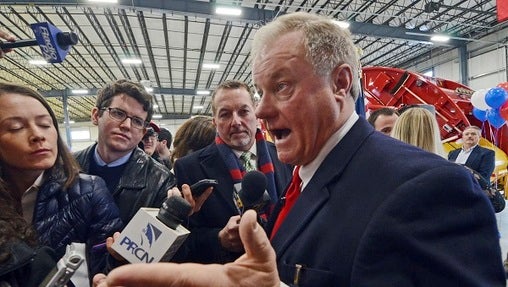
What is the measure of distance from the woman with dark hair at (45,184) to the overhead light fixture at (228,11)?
Answer: 8.29 metres

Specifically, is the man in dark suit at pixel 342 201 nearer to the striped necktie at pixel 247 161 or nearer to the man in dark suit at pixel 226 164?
the man in dark suit at pixel 226 164

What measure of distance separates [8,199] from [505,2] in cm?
397

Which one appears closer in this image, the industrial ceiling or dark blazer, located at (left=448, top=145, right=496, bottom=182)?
dark blazer, located at (left=448, top=145, right=496, bottom=182)

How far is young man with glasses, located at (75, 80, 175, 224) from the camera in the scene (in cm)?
187

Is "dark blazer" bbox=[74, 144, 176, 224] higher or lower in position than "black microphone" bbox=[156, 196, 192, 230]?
lower

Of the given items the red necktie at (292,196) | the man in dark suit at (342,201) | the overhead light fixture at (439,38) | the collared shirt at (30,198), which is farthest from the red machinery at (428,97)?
the overhead light fixture at (439,38)

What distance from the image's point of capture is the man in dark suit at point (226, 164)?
181cm

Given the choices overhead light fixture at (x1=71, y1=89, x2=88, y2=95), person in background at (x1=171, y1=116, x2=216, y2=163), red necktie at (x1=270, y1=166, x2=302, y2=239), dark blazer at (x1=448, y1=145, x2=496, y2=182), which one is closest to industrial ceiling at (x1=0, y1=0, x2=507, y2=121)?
overhead light fixture at (x1=71, y1=89, x2=88, y2=95)

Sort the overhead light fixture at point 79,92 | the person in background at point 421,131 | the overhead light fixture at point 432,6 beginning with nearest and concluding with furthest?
the person in background at point 421,131
the overhead light fixture at point 432,6
the overhead light fixture at point 79,92

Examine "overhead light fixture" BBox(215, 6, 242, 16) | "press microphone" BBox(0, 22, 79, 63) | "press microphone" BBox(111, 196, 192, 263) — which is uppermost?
"overhead light fixture" BBox(215, 6, 242, 16)

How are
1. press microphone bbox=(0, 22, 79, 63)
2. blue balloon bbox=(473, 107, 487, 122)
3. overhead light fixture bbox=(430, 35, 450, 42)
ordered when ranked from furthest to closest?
overhead light fixture bbox=(430, 35, 450, 42)
blue balloon bbox=(473, 107, 487, 122)
press microphone bbox=(0, 22, 79, 63)

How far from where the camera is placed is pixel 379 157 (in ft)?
2.92

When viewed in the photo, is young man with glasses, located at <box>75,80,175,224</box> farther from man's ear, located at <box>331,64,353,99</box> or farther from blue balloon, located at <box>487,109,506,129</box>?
blue balloon, located at <box>487,109,506,129</box>

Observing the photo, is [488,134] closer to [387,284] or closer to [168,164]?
[168,164]
